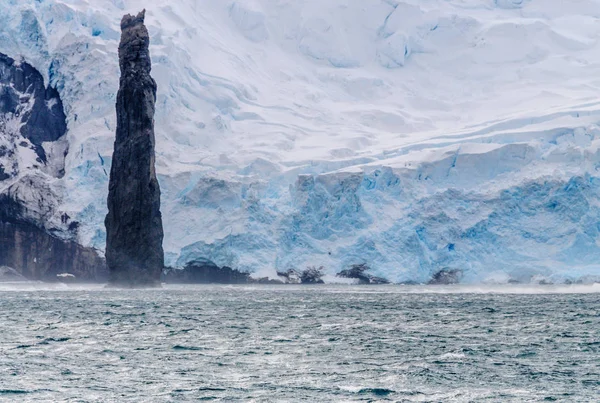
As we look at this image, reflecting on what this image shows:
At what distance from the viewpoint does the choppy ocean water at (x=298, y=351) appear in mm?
23031

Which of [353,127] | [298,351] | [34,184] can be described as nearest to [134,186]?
[34,184]

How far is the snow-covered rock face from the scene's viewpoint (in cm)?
6888

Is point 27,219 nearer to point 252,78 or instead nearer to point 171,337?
point 252,78

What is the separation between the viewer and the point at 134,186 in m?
70.0

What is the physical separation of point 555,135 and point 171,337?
45.0 meters

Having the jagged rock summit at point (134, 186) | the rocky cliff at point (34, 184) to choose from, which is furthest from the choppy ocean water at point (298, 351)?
the rocky cliff at point (34, 184)

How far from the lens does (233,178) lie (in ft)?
241

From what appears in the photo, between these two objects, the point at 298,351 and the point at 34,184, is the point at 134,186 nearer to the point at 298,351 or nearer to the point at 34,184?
the point at 34,184

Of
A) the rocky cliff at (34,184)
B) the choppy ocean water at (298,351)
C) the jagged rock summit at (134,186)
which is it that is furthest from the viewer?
the rocky cliff at (34,184)

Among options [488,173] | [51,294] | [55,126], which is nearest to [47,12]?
[55,126]

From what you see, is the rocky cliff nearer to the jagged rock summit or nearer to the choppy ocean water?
the jagged rock summit

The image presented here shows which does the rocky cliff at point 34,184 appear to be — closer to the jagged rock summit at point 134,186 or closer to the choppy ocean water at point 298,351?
the jagged rock summit at point 134,186

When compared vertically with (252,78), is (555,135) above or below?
below

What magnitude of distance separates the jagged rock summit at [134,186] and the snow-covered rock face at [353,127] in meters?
3.37
